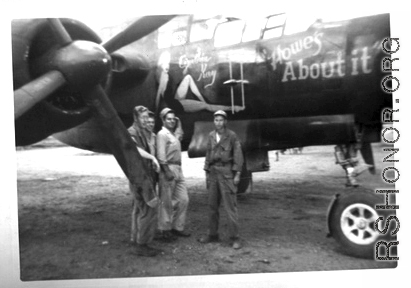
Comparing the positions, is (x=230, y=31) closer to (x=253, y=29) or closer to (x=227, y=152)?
(x=253, y=29)

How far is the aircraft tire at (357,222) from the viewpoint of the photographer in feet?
12.8

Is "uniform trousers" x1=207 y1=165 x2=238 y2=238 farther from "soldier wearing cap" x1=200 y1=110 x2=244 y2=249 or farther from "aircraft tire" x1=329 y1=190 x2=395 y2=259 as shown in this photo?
"aircraft tire" x1=329 y1=190 x2=395 y2=259

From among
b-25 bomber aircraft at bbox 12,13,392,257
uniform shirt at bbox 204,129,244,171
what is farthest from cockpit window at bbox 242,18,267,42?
uniform shirt at bbox 204,129,244,171

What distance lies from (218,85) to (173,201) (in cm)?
114

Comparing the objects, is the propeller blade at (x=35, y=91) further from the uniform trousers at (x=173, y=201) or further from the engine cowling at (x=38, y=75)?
the uniform trousers at (x=173, y=201)

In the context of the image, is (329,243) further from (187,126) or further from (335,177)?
(187,126)

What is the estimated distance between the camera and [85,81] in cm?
394

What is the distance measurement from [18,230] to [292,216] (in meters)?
2.51

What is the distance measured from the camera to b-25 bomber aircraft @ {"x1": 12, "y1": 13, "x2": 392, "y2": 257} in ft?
12.9

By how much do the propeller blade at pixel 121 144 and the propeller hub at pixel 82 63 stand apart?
0.41ft

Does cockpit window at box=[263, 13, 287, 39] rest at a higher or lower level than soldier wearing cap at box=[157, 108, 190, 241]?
higher

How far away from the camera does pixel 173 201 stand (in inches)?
158

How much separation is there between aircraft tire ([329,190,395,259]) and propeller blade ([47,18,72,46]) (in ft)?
9.33

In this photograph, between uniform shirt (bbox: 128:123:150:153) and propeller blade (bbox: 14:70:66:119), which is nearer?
propeller blade (bbox: 14:70:66:119)
